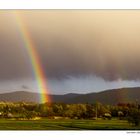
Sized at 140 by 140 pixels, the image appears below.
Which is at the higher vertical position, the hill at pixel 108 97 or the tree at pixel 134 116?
the hill at pixel 108 97

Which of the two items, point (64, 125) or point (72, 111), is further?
point (72, 111)

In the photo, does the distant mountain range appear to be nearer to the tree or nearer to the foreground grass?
the tree

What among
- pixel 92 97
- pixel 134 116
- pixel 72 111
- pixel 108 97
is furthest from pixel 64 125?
pixel 134 116

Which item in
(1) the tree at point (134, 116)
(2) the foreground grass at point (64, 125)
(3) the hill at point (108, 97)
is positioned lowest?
(2) the foreground grass at point (64, 125)

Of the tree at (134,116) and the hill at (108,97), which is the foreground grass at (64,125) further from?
the hill at (108,97)

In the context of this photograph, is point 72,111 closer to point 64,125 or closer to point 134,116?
point 64,125

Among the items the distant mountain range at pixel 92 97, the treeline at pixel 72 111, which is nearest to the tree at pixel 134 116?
the treeline at pixel 72 111

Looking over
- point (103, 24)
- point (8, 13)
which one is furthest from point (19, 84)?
point (103, 24)
